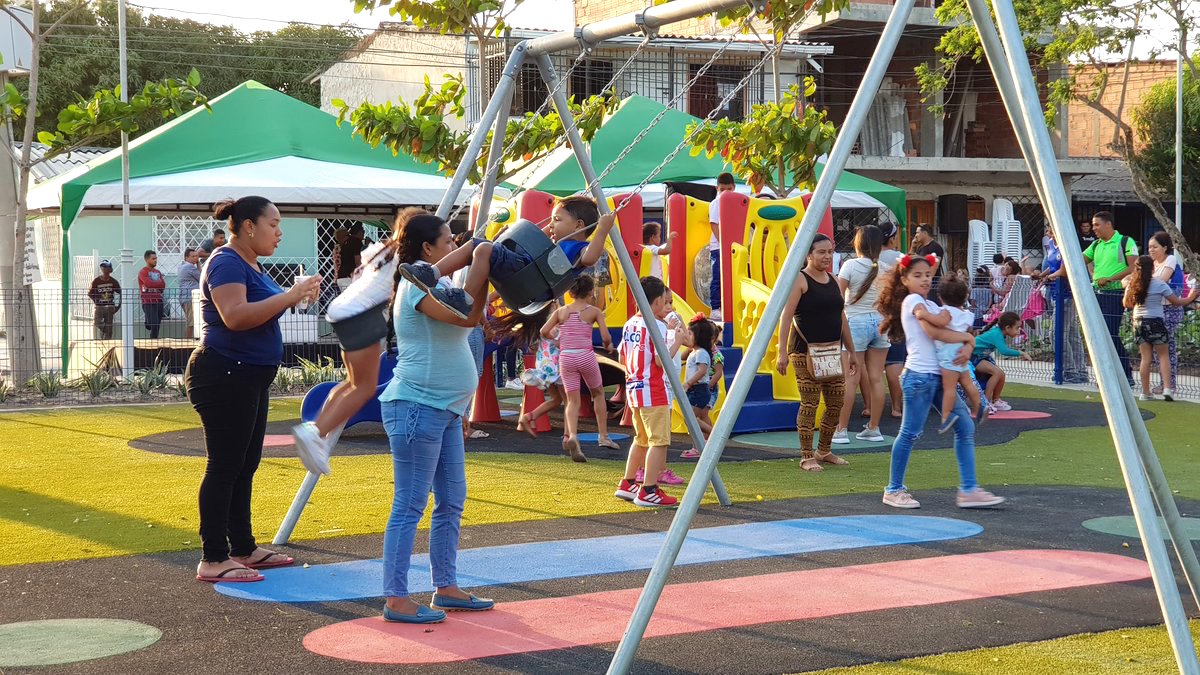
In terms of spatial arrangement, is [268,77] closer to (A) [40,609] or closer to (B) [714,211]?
(B) [714,211]

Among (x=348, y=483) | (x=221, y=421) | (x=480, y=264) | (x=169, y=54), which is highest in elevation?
(x=169, y=54)

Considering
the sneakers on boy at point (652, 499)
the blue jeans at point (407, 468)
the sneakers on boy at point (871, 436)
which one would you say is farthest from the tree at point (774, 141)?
the blue jeans at point (407, 468)

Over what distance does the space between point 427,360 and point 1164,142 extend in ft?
104

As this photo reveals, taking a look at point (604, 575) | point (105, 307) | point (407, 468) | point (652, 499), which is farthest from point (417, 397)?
point (105, 307)

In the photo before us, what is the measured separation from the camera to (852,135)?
14.1 feet

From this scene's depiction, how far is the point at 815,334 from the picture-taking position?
927 cm

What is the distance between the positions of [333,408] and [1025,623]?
11.4 ft

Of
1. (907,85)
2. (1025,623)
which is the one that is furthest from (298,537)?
(907,85)

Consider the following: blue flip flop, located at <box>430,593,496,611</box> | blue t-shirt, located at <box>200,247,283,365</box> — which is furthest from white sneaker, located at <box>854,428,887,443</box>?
blue t-shirt, located at <box>200,247,283,365</box>

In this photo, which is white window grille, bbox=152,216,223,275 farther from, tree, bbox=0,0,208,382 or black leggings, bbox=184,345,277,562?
black leggings, bbox=184,345,277,562

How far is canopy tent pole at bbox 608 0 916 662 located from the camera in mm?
3994

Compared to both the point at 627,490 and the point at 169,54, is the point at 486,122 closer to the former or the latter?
the point at 627,490

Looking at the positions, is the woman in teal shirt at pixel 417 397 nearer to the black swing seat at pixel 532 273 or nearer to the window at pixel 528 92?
the black swing seat at pixel 532 273

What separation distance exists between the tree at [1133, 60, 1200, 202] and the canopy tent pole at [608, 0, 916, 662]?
99.5 ft
